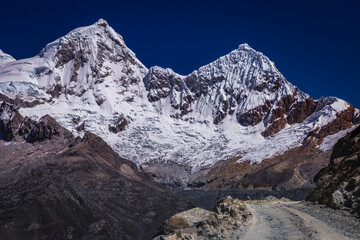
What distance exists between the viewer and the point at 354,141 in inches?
1767

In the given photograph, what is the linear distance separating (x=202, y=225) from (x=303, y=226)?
4682 millimetres

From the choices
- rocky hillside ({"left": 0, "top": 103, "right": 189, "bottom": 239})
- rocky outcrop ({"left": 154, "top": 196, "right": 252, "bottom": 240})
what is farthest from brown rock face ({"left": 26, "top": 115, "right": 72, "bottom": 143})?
rocky outcrop ({"left": 154, "top": 196, "right": 252, "bottom": 240})

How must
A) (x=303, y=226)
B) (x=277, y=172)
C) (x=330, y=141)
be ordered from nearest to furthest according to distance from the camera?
(x=303, y=226) → (x=277, y=172) → (x=330, y=141)

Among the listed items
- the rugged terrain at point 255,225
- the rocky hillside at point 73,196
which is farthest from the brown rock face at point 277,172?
the rugged terrain at point 255,225

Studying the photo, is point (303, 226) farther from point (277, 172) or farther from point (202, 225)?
point (277, 172)

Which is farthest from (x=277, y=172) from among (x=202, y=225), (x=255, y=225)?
(x=202, y=225)

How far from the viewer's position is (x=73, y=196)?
3516 inches

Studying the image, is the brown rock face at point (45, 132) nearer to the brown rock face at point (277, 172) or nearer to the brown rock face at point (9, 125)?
the brown rock face at point (9, 125)

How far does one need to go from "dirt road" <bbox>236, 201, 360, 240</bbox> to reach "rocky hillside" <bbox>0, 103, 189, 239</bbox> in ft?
200

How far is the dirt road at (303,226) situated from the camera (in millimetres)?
15594

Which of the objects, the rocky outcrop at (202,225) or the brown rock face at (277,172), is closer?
the rocky outcrop at (202,225)

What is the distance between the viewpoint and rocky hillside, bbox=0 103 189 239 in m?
76.6

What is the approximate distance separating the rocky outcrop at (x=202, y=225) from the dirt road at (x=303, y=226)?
2.00ft

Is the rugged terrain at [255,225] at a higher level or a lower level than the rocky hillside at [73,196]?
lower
